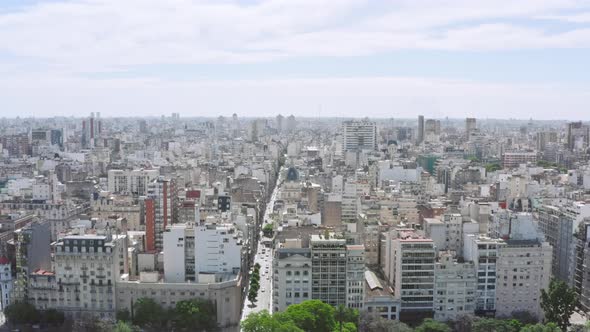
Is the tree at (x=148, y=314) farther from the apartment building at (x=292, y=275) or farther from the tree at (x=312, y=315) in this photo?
the tree at (x=312, y=315)

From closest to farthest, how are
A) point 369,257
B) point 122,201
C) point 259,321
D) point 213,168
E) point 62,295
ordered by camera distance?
point 259,321
point 62,295
point 369,257
point 122,201
point 213,168

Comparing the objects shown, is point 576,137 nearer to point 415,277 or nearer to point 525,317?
point 525,317

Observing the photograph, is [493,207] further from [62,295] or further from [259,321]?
[62,295]

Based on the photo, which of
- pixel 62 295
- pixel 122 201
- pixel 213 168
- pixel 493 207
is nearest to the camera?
pixel 62 295

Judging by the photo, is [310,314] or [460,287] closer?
[310,314]

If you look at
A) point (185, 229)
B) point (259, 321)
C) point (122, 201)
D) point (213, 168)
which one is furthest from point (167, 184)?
point (213, 168)

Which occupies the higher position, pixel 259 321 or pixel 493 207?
pixel 493 207
